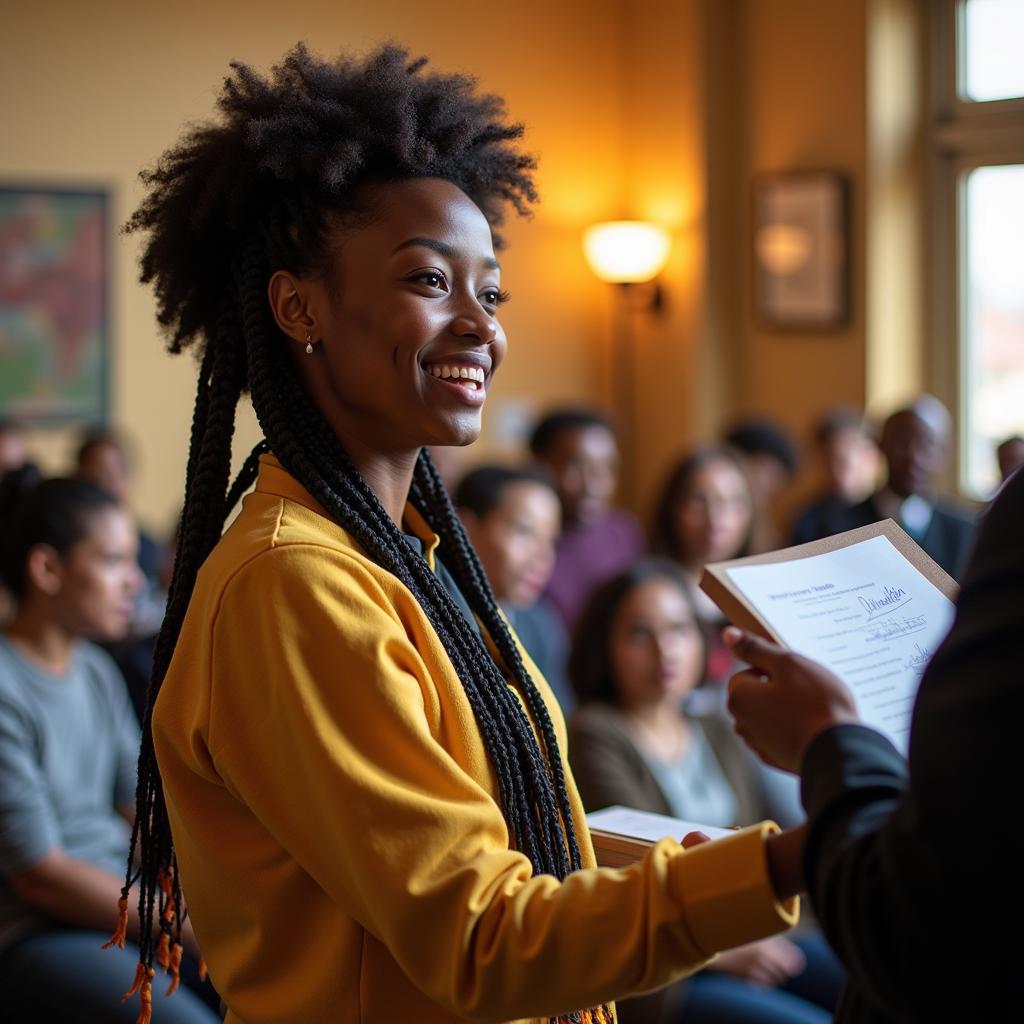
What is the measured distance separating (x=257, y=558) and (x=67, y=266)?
4686 millimetres

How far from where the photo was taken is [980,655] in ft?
2.67

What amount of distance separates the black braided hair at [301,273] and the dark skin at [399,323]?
23mm

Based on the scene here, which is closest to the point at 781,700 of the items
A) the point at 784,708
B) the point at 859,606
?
the point at 784,708

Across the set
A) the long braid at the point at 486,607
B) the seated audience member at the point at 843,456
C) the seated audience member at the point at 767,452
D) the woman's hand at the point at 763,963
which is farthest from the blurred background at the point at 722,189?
the long braid at the point at 486,607

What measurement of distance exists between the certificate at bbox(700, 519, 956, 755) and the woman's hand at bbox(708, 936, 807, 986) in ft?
4.92

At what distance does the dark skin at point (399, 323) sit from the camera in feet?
4.25

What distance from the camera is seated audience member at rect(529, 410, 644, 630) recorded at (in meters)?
4.61

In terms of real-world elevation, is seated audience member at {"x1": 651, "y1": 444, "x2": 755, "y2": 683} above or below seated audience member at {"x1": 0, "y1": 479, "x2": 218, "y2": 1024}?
above

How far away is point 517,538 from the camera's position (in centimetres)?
351

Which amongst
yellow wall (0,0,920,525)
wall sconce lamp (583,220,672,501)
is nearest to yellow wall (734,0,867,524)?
yellow wall (0,0,920,525)

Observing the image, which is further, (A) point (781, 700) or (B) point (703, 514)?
(B) point (703, 514)

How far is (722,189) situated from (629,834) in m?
5.03

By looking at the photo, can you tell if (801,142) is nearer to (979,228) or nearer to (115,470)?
(979,228)

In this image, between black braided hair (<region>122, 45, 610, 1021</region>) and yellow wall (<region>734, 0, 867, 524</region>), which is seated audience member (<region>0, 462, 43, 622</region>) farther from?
A: yellow wall (<region>734, 0, 867, 524</region>)
